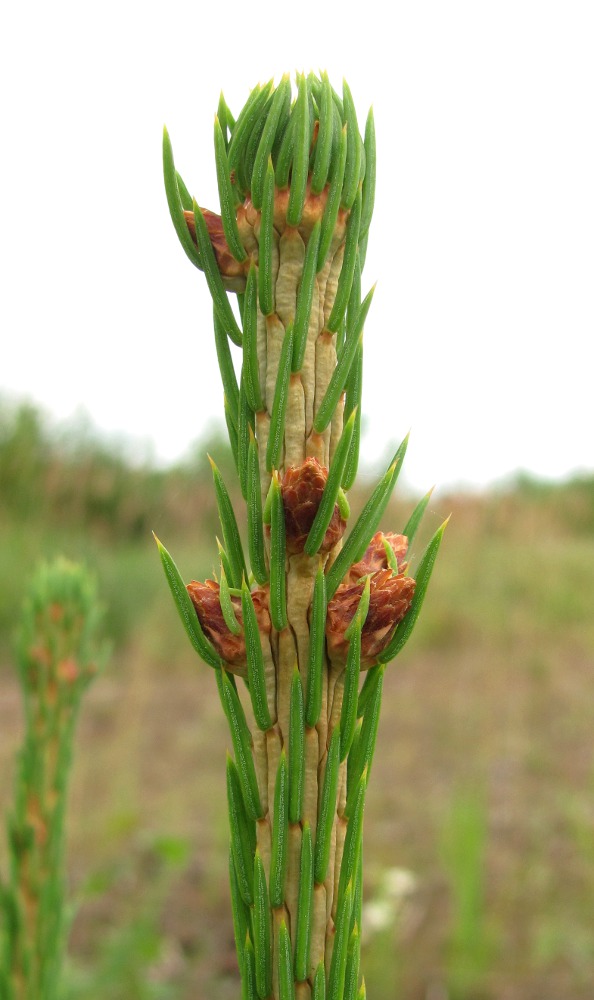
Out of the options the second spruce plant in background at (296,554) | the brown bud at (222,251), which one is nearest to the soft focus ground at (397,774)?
the second spruce plant in background at (296,554)

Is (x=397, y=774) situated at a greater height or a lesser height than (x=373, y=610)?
lesser

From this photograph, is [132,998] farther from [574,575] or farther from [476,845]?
[574,575]

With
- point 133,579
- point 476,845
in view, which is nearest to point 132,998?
point 476,845

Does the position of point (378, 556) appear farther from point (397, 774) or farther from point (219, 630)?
point (397, 774)

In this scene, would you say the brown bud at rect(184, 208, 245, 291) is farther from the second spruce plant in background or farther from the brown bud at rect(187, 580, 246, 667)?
the brown bud at rect(187, 580, 246, 667)

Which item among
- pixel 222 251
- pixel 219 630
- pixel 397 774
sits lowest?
pixel 397 774

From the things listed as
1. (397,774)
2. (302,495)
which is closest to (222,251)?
(302,495)

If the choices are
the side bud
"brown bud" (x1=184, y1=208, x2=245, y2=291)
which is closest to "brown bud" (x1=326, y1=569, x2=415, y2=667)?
the side bud
